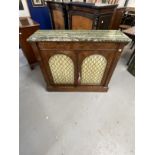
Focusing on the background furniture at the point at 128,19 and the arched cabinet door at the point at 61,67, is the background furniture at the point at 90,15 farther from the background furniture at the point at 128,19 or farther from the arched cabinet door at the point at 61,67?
the background furniture at the point at 128,19

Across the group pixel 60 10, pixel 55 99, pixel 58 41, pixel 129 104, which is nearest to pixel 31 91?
pixel 55 99

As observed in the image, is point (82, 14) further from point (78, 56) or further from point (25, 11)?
point (25, 11)

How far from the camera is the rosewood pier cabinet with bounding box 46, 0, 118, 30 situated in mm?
1712

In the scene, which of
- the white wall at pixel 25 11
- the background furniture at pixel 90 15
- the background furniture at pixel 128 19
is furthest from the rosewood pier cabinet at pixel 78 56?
the background furniture at pixel 128 19

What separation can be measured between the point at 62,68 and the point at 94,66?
44cm

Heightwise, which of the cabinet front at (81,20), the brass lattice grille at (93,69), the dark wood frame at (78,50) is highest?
the cabinet front at (81,20)

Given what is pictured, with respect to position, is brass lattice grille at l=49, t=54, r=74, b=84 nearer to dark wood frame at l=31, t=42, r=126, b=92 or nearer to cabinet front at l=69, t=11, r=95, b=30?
dark wood frame at l=31, t=42, r=126, b=92

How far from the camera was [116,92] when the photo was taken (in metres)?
1.75

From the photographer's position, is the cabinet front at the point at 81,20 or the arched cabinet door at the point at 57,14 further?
the arched cabinet door at the point at 57,14

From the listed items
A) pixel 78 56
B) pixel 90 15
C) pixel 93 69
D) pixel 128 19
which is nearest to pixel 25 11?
pixel 90 15

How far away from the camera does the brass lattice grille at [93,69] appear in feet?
4.42

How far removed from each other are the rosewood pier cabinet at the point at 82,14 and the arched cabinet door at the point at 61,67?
0.90m

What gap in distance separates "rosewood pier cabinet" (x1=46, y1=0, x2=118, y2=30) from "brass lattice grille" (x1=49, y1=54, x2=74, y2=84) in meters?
0.91
